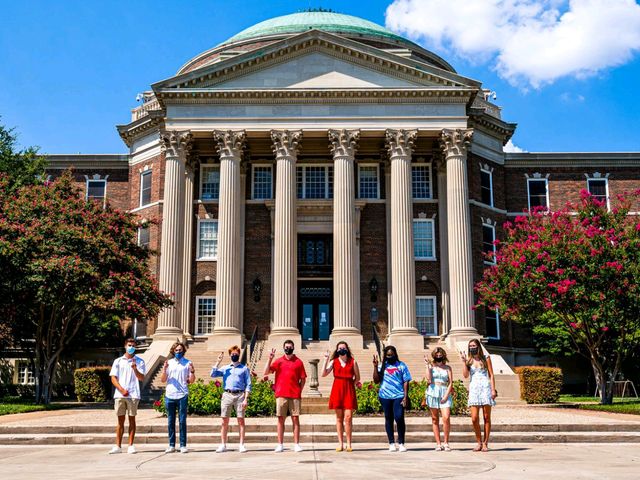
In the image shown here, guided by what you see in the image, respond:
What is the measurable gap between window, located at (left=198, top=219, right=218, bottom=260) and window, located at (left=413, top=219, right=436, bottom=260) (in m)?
10.4

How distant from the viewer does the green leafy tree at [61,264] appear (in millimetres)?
26797

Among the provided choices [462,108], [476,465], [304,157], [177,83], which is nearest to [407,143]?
[462,108]

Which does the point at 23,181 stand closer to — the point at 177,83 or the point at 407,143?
the point at 177,83

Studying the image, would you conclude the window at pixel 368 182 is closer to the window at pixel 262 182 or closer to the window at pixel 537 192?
the window at pixel 262 182

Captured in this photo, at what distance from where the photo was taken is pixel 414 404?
20.8 metres

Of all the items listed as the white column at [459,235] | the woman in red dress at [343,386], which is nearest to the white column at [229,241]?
the white column at [459,235]

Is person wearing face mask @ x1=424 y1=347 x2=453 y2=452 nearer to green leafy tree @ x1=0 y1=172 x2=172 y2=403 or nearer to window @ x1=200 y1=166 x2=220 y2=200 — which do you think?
green leafy tree @ x1=0 y1=172 x2=172 y2=403

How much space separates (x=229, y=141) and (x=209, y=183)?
183 inches

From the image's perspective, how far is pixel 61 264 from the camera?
26500mm

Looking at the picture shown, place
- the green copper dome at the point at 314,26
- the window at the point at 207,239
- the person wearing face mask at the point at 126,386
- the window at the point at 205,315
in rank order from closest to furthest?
1. the person wearing face mask at the point at 126,386
2. the window at the point at 205,315
3. the window at the point at 207,239
4. the green copper dome at the point at 314,26

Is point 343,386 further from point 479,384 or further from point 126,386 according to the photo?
point 126,386

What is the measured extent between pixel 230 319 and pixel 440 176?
13.7 metres

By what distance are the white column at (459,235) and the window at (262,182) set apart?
31.4 feet

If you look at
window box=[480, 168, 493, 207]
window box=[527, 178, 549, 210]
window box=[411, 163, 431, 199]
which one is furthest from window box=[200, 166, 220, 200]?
window box=[527, 178, 549, 210]
